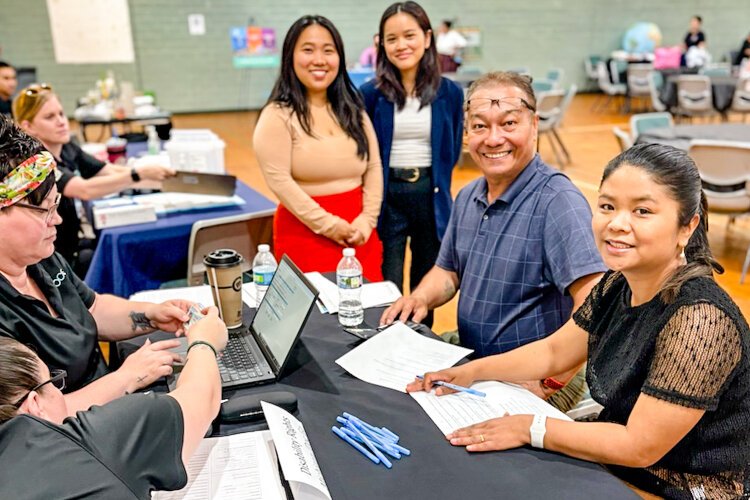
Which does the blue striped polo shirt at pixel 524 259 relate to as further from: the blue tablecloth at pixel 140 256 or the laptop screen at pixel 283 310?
the blue tablecloth at pixel 140 256

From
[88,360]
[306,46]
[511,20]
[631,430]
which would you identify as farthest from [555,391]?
[511,20]

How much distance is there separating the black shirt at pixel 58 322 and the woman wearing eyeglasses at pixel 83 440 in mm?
399

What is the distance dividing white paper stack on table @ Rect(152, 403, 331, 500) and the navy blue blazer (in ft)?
5.94

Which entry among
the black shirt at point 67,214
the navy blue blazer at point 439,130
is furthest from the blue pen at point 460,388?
the black shirt at point 67,214

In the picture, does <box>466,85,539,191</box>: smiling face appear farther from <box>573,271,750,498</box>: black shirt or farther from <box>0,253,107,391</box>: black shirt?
<box>0,253,107,391</box>: black shirt

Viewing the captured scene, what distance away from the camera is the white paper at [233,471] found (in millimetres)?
1104

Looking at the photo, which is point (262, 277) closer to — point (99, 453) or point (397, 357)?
point (397, 357)

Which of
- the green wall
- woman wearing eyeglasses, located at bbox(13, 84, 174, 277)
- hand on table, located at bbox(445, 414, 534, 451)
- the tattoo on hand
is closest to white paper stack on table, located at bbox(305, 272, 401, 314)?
the tattoo on hand

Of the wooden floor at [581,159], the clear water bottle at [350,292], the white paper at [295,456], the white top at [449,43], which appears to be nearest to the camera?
the white paper at [295,456]

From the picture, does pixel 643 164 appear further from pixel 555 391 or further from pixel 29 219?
pixel 29 219

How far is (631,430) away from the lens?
1208 mm

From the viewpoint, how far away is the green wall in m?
10.4

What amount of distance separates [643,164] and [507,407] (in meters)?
0.61

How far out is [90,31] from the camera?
1033 centimetres
